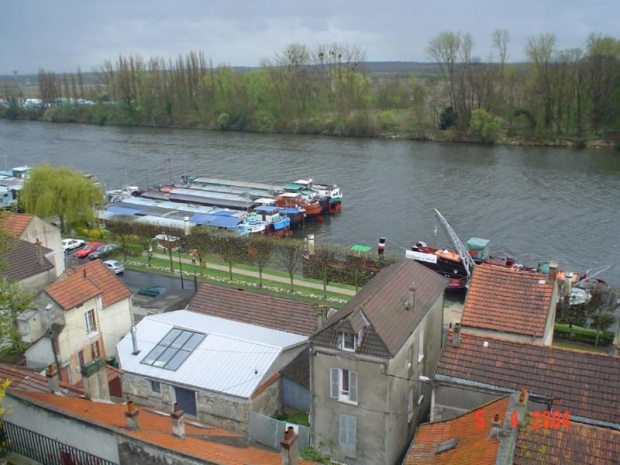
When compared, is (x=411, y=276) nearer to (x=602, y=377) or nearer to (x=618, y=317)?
(x=602, y=377)

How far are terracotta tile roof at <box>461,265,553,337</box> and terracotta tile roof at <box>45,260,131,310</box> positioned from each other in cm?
1468

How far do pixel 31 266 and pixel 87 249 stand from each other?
1641 centimetres

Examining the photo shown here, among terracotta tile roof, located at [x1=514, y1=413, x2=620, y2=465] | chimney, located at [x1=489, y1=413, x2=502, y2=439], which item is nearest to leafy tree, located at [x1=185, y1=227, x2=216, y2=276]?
chimney, located at [x1=489, y1=413, x2=502, y2=439]

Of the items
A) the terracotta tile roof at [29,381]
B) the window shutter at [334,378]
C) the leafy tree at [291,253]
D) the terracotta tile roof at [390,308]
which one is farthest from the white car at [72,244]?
the window shutter at [334,378]

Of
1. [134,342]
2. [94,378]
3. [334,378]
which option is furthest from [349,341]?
[134,342]

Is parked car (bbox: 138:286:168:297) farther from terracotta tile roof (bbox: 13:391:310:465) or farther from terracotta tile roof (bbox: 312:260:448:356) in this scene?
terracotta tile roof (bbox: 13:391:310:465)

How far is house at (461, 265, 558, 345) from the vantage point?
2058cm

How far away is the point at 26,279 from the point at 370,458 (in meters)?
17.8

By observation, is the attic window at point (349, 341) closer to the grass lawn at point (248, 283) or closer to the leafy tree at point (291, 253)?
the grass lawn at point (248, 283)

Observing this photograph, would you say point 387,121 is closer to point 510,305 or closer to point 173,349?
point 510,305

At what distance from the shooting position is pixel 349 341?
18500 mm

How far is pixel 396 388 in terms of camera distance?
1870cm

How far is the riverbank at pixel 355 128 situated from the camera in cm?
9188

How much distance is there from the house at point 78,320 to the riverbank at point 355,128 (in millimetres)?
79235
